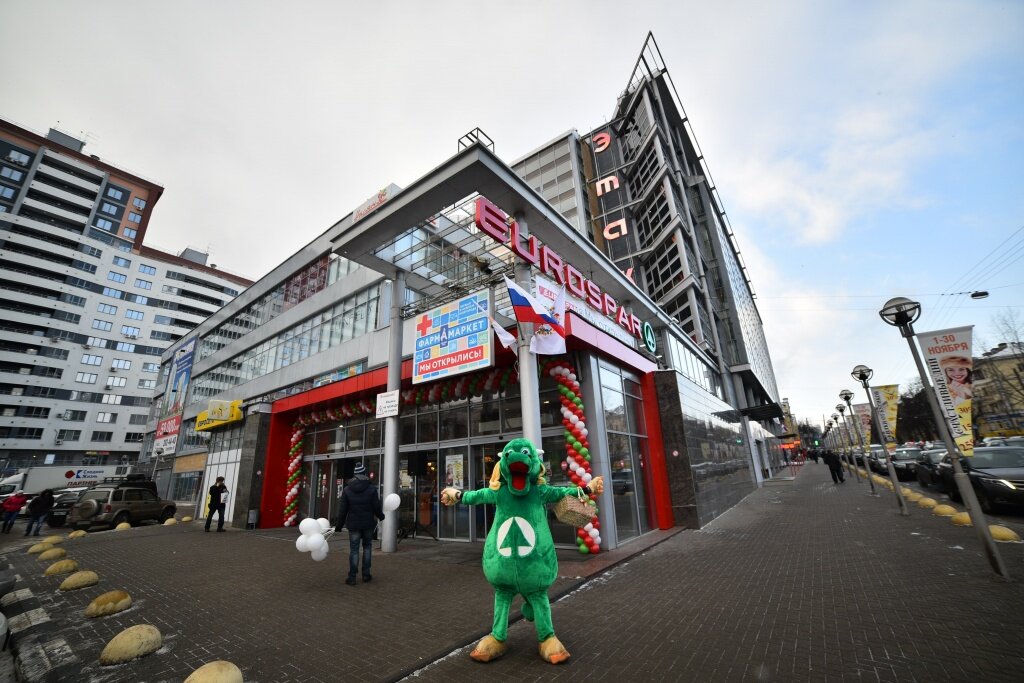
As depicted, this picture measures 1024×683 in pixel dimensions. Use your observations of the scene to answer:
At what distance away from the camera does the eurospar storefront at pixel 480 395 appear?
31.7 ft

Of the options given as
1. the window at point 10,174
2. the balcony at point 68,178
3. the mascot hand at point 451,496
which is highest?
the balcony at point 68,178

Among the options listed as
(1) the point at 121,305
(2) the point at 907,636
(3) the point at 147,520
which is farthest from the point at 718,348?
(1) the point at 121,305

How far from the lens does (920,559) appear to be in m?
7.03

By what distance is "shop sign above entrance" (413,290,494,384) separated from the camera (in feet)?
30.6

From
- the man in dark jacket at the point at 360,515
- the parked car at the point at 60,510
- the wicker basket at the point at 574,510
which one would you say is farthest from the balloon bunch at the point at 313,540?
the parked car at the point at 60,510

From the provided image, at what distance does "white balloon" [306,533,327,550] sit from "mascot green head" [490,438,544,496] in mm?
4556

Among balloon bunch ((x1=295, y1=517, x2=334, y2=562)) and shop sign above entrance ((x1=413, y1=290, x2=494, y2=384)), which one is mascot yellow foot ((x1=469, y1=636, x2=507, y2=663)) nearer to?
balloon bunch ((x1=295, y1=517, x2=334, y2=562))

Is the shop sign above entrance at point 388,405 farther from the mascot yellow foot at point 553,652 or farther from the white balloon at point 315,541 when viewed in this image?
the mascot yellow foot at point 553,652

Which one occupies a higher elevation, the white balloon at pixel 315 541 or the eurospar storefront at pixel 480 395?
the eurospar storefront at pixel 480 395

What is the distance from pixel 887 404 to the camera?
15.1 m

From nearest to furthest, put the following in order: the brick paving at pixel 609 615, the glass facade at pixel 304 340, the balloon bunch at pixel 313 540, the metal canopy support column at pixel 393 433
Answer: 1. the brick paving at pixel 609 615
2. the balloon bunch at pixel 313 540
3. the metal canopy support column at pixel 393 433
4. the glass facade at pixel 304 340

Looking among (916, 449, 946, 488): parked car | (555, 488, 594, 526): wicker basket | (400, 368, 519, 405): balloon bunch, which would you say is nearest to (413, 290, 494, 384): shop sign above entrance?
(400, 368, 519, 405): balloon bunch

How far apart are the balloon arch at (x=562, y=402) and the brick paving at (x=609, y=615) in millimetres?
→ 1633

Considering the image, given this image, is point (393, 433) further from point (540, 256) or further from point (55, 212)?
point (55, 212)
